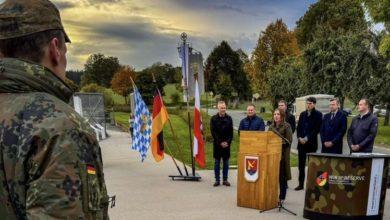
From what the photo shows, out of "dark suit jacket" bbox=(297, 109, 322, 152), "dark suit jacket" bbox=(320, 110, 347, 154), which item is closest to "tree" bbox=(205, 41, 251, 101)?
"dark suit jacket" bbox=(297, 109, 322, 152)

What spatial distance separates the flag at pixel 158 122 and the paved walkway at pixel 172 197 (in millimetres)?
833

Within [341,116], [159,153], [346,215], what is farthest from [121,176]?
[346,215]

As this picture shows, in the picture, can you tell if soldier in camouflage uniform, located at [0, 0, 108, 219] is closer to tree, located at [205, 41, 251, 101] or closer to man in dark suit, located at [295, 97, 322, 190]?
man in dark suit, located at [295, 97, 322, 190]

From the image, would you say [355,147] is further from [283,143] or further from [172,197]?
[172,197]

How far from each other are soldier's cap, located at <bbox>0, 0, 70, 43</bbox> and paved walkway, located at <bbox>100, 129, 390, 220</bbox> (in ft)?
25.0

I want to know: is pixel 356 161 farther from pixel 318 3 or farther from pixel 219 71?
pixel 219 71

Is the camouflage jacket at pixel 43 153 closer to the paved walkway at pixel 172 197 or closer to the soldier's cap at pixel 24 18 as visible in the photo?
the soldier's cap at pixel 24 18

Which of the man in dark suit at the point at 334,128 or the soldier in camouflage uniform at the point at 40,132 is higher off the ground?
the soldier in camouflage uniform at the point at 40,132

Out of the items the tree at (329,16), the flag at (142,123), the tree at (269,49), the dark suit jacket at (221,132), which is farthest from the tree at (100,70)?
the dark suit jacket at (221,132)

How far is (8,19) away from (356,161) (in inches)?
289

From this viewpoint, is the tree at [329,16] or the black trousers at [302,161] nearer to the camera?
the black trousers at [302,161]

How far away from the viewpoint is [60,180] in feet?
5.64

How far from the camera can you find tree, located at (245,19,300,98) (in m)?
68.1

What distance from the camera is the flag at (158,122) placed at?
1365 cm
